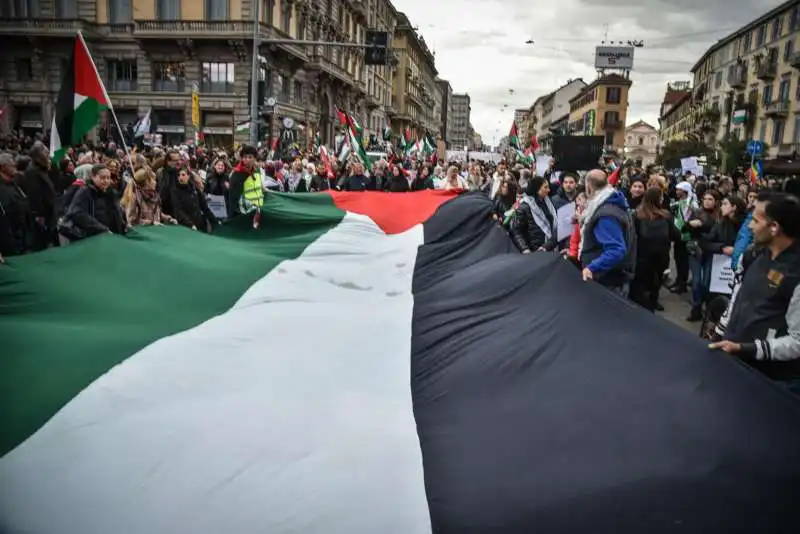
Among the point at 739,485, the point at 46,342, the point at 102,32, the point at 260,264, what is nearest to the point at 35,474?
the point at 46,342

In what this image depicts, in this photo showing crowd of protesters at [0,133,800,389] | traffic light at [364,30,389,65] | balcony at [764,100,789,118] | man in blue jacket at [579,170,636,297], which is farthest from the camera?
balcony at [764,100,789,118]

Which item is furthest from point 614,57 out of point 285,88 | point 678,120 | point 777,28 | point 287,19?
point 285,88

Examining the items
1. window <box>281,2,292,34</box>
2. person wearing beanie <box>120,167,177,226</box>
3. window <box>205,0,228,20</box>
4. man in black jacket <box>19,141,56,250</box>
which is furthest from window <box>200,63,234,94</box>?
person wearing beanie <box>120,167,177,226</box>

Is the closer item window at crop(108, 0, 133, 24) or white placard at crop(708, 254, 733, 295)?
white placard at crop(708, 254, 733, 295)

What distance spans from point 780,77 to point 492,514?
62.7 meters

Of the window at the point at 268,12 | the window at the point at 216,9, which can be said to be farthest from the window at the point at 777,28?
the window at the point at 216,9

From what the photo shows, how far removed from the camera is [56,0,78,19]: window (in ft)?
125

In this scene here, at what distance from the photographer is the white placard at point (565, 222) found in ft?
24.2

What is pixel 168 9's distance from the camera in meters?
37.8

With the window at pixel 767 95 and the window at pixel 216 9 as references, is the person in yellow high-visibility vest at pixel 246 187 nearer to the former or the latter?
the window at pixel 216 9

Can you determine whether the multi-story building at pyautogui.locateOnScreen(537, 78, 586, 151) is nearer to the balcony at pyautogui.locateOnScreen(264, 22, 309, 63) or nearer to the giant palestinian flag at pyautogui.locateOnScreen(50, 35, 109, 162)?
the balcony at pyautogui.locateOnScreen(264, 22, 309, 63)

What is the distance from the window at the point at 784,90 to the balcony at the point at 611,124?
49567 millimetres

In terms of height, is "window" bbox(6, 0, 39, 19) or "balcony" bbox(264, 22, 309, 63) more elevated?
"window" bbox(6, 0, 39, 19)

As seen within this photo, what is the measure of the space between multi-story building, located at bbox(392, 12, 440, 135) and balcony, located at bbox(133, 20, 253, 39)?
39.3 metres
